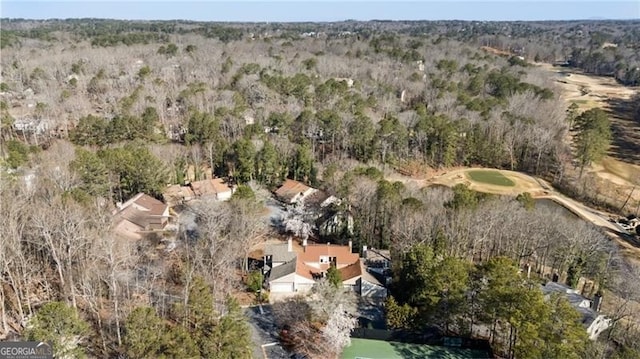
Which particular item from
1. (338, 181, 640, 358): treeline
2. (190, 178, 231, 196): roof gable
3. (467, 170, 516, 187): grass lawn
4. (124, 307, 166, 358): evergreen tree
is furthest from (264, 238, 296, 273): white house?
(467, 170, 516, 187): grass lawn

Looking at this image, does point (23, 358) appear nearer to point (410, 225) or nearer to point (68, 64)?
→ point (410, 225)

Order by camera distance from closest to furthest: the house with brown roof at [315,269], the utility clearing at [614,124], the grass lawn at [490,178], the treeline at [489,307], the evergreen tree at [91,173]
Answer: the treeline at [489,307], the house with brown roof at [315,269], the evergreen tree at [91,173], the grass lawn at [490,178], the utility clearing at [614,124]

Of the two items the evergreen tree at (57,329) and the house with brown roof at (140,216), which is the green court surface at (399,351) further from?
the house with brown roof at (140,216)

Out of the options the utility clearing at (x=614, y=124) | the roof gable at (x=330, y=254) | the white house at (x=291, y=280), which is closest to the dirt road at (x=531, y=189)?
the utility clearing at (x=614, y=124)

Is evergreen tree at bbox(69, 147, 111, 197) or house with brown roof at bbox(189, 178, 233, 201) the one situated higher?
evergreen tree at bbox(69, 147, 111, 197)

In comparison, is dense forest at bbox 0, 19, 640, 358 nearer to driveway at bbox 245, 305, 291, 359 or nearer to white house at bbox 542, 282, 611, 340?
white house at bbox 542, 282, 611, 340

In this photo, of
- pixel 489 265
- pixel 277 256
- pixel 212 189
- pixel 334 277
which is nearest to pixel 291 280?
pixel 277 256
